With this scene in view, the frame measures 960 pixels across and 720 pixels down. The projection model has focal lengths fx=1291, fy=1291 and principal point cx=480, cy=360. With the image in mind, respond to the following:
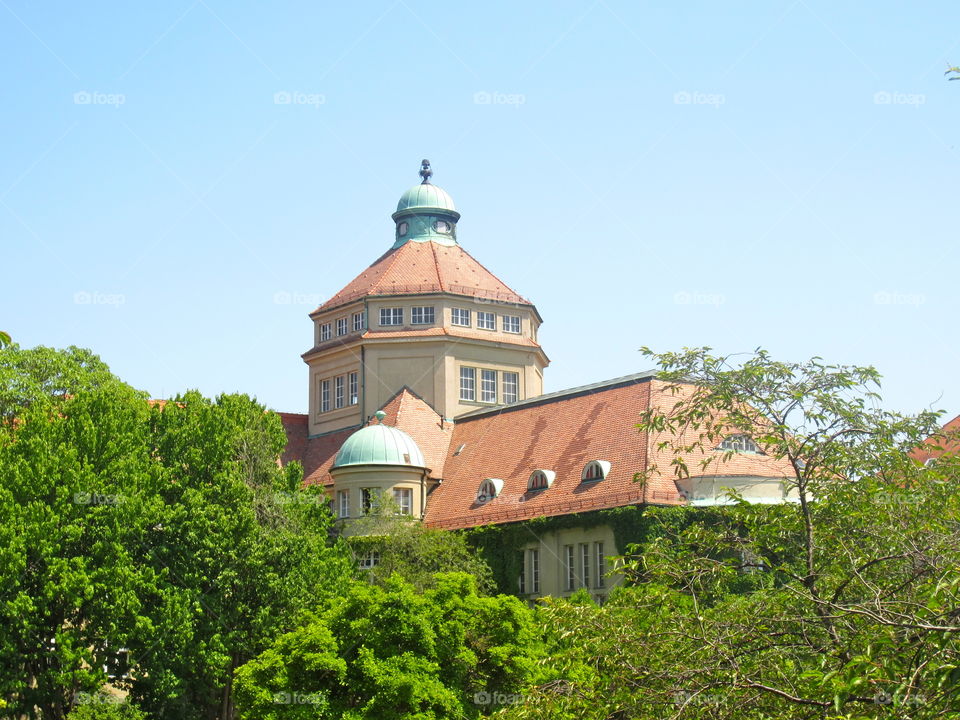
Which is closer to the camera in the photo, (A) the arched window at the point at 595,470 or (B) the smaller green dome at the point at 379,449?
(A) the arched window at the point at 595,470

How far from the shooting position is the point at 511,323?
199ft

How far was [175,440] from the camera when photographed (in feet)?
137

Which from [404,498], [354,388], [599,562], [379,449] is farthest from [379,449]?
[599,562]

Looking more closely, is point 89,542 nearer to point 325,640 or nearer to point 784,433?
point 325,640

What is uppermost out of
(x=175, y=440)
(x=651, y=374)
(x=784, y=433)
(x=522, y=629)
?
(x=651, y=374)

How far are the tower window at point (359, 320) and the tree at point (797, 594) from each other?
4282cm

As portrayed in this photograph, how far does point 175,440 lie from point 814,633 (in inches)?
1221

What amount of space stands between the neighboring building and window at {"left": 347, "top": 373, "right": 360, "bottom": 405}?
0.31ft

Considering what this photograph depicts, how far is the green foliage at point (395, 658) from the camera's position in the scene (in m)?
32.9

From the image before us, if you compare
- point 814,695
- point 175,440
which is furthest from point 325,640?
point 814,695

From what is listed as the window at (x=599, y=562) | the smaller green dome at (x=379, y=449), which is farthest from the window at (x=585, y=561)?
the smaller green dome at (x=379, y=449)

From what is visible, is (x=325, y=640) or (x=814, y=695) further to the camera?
(x=325, y=640)

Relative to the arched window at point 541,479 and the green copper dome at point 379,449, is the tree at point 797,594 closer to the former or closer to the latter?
the arched window at point 541,479

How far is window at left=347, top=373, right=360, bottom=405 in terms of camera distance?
59.9 metres
